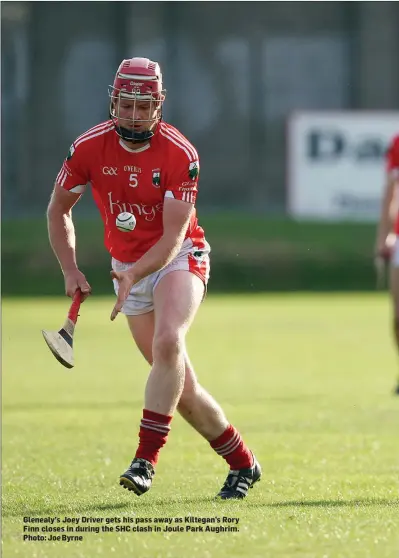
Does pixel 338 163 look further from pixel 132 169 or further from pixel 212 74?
pixel 132 169

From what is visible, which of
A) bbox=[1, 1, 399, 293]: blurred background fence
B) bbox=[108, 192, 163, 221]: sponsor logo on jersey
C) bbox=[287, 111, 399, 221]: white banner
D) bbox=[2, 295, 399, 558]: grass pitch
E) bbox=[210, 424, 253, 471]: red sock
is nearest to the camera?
bbox=[2, 295, 399, 558]: grass pitch

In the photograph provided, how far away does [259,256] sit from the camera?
2973 cm

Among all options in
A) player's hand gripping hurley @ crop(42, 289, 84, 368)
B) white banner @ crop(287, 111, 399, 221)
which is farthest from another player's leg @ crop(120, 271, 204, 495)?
white banner @ crop(287, 111, 399, 221)

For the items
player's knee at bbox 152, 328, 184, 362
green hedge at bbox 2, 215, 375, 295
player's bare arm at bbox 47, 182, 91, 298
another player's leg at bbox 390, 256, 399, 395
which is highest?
player's bare arm at bbox 47, 182, 91, 298

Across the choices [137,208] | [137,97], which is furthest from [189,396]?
[137,97]

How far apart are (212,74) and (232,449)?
27693 mm

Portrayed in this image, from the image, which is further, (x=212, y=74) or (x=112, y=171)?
(x=212, y=74)

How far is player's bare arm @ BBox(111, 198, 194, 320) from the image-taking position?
594 centimetres

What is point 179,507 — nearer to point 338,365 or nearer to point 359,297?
point 338,365

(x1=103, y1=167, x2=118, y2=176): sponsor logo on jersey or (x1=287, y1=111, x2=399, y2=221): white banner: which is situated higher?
(x1=103, y1=167, x2=118, y2=176): sponsor logo on jersey

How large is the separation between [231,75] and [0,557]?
29056 millimetres

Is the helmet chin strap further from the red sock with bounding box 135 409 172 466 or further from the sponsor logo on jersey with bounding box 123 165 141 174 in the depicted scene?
the red sock with bounding box 135 409 172 466

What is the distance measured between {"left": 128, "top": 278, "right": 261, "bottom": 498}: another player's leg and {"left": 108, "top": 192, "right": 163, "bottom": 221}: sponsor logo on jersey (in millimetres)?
475

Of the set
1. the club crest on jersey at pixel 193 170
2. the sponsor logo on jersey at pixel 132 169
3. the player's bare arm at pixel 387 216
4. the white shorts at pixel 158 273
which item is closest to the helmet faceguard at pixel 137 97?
the sponsor logo on jersey at pixel 132 169
